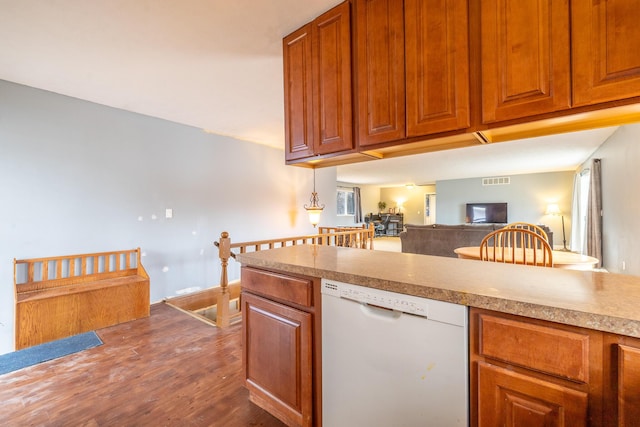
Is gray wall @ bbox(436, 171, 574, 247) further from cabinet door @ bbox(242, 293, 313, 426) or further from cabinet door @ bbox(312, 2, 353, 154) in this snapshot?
cabinet door @ bbox(242, 293, 313, 426)

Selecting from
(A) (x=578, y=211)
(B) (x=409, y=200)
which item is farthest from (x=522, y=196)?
(B) (x=409, y=200)

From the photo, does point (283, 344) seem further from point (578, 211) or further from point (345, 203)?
point (345, 203)

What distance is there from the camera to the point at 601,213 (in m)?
4.66

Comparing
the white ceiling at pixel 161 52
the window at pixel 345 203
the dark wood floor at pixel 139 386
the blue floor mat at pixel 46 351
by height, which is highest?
the white ceiling at pixel 161 52

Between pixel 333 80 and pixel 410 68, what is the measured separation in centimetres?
46

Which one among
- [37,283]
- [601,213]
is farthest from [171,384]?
[601,213]

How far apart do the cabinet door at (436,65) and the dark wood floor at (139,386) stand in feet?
6.06

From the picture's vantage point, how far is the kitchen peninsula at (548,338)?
2.35ft

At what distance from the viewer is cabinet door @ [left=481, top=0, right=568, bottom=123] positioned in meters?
1.01

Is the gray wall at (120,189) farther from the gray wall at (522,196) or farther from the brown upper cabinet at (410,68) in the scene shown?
the gray wall at (522,196)

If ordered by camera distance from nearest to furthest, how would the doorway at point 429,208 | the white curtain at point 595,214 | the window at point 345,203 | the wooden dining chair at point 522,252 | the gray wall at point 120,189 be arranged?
the wooden dining chair at point 522,252
the gray wall at point 120,189
the white curtain at point 595,214
the window at point 345,203
the doorway at point 429,208

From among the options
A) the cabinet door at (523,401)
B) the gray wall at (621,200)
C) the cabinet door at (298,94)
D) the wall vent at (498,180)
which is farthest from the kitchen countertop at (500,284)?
the wall vent at (498,180)

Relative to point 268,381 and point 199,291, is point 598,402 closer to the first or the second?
point 268,381

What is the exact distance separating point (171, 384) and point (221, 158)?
120 inches
